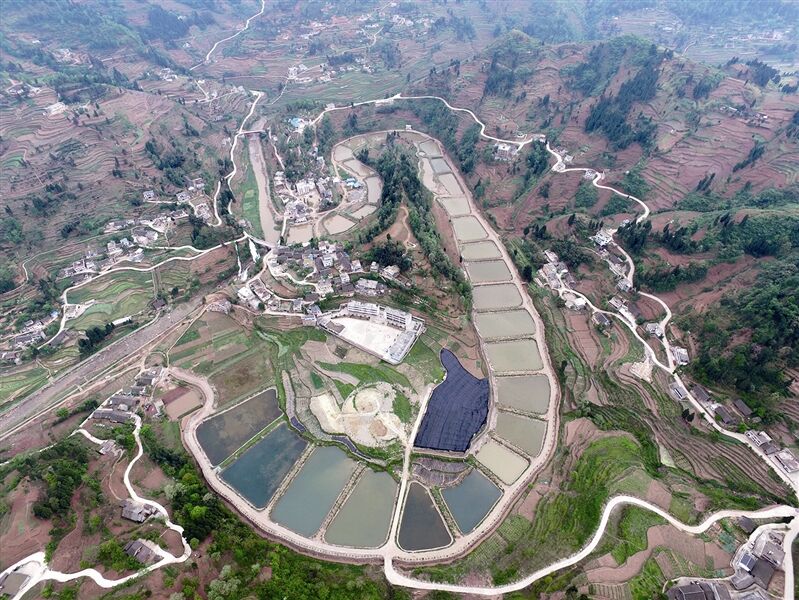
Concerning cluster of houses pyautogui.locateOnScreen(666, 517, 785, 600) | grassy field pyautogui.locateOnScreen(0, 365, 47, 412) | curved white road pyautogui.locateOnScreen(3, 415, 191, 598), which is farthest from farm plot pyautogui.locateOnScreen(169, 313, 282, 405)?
cluster of houses pyautogui.locateOnScreen(666, 517, 785, 600)

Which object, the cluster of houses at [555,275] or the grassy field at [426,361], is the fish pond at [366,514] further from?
the cluster of houses at [555,275]

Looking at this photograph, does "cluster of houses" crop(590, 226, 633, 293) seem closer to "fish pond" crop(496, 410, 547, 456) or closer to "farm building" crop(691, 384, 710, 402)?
"farm building" crop(691, 384, 710, 402)

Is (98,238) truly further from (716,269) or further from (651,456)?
(716,269)

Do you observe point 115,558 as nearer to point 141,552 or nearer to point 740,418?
point 141,552

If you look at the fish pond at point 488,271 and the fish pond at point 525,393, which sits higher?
the fish pond at point 488,271

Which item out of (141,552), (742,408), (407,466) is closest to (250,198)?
(407,466)

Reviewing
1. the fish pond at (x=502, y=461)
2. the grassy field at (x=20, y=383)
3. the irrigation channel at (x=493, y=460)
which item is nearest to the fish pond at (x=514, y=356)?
the irrigation channel at (x=493, y=460)

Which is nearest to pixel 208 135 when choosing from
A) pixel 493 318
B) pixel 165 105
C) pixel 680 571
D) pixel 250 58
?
pixel 165 105
